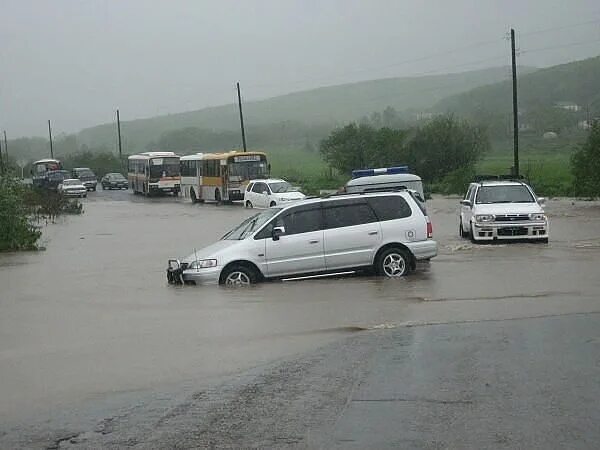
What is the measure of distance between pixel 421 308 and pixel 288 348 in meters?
3.23

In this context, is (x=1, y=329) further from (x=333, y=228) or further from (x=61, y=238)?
(x=61, y=238)

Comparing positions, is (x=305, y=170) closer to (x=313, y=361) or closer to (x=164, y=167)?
(x=164, y=167)

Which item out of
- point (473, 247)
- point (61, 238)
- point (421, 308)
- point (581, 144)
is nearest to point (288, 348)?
point (421, 308)

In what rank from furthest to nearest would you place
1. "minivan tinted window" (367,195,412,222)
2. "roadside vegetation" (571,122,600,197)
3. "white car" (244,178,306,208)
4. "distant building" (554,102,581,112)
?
"distant building" (554,102,581,112), "white car" (244,178,306,208), "roadside vegetation" (571,122,600,197), "minivan tinted window" (367,195,412,222)

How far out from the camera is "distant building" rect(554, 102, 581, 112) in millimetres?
120875

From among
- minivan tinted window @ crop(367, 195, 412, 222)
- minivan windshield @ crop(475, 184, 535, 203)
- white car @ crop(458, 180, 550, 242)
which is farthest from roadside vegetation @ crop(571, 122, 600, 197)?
minivan tinted window @ crop(367, 195, 412, 222)

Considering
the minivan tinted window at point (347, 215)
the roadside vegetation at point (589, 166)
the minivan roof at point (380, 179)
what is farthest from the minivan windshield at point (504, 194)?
the roadside vegetation at point (589, 166)

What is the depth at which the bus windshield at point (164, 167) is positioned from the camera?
6362cm

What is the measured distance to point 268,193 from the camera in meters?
43.1

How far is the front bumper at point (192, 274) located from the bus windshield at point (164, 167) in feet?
155

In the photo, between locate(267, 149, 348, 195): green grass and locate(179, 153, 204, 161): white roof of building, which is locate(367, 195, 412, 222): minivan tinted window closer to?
locate(267, 149, 348, 195): green grass

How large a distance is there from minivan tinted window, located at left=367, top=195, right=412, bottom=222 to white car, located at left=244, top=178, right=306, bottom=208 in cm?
2387

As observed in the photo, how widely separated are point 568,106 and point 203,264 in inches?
4598

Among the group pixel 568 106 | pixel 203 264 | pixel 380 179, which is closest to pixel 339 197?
pixel 203 264
